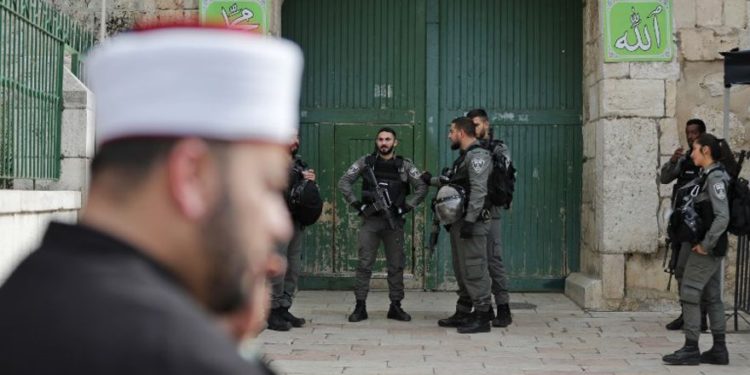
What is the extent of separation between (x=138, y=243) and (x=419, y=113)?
35.8ft

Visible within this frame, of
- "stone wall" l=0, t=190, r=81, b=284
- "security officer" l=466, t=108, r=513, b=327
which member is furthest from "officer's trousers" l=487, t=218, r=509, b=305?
"stone wall" l=0, t=190, r=81, b=284

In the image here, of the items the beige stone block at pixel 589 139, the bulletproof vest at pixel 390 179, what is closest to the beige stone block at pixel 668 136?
the beige stone block at pixel 589 139

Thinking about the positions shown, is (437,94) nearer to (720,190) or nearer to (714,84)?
(714,84)

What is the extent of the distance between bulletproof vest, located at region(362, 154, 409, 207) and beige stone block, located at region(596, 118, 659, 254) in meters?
2.14

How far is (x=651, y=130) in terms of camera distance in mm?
10641

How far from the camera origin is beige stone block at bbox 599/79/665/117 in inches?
419

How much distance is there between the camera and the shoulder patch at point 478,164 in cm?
910

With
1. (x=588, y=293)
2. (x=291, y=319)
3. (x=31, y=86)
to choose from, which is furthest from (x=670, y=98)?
(x=31, y=86)

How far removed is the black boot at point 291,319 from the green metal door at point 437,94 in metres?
2.34

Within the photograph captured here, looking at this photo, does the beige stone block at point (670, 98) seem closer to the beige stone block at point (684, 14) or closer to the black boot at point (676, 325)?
the beige stone block at point (684, 14)

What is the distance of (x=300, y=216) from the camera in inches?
371

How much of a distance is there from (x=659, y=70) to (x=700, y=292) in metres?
3.62

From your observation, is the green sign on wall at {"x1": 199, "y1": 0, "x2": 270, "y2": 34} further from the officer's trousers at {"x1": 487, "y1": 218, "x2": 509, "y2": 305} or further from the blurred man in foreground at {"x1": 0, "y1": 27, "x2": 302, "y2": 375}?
the blurred man in foreground at {"x1": 0, "y1": 27, "x2": 302, "y2": 375}

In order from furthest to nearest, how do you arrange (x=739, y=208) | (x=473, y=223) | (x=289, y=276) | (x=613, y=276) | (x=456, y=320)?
(x=613, y=276), (x=456, y=320), (x=289, y=276), (x=473, y=223), (x=739, y=208)
